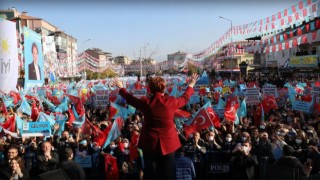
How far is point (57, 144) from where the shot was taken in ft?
27.7

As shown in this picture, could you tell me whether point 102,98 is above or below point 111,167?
above

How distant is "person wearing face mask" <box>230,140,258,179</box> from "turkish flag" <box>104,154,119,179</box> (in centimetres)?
218

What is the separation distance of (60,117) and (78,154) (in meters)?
3.45

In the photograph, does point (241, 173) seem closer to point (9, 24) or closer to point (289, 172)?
point (289, 172)

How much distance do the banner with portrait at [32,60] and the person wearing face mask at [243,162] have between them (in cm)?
1555

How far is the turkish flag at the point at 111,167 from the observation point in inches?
289

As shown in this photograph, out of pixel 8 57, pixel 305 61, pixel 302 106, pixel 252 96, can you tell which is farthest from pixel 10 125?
pixel 305 61

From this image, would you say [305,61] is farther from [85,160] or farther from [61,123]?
[85,160]

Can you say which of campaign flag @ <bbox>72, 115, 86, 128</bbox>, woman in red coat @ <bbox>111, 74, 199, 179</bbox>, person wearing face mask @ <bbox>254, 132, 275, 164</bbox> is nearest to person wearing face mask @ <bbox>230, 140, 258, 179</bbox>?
person wearing face mask @ <bbox>254, 132, 275, 164</bbox>

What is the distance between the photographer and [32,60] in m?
20.8

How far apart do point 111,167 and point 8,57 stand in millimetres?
13307

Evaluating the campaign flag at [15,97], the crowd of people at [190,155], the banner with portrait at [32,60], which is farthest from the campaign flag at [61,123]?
the banner with portrait at [32,60]

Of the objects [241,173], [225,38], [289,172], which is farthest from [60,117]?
[225,38]

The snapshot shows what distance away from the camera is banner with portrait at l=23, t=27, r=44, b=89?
20.1m
